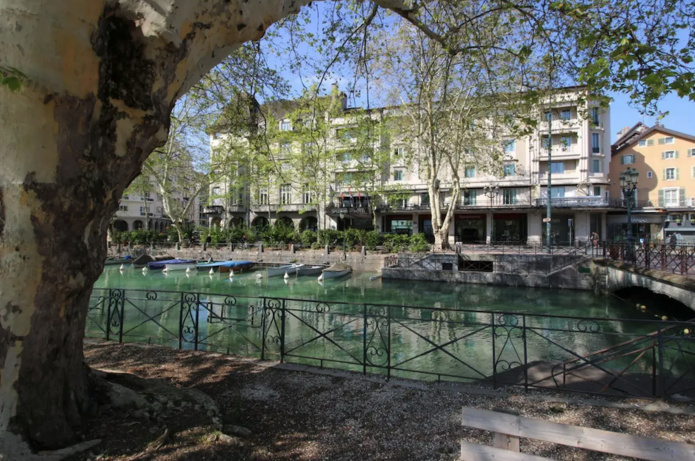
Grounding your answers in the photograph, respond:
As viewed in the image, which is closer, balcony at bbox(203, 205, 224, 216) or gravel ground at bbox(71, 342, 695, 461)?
gravel ground at bbox(71, 342, 695, 461)

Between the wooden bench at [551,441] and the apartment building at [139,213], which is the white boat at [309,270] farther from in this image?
the apartment building at [139,213]

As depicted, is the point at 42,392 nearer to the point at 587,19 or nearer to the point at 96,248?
the point at 96,248

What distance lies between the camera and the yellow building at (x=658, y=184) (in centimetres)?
3622

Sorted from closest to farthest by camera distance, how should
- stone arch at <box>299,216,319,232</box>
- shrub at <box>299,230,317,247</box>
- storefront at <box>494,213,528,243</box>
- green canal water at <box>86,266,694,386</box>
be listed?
green canal water at <box>86,266,694,386</box> < shrub at <box>299,230,317,247</box> < storefront at <box>494,213,528,243</box> < stone arch at <box>299,216,319,232</box>

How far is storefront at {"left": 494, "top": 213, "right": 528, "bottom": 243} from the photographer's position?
37.2m

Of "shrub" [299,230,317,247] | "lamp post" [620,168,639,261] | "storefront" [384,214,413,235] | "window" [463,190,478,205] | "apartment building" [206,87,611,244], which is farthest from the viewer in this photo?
"storefront" [384,214,413,235]

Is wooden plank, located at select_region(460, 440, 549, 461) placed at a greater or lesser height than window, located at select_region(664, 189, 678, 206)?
lesser

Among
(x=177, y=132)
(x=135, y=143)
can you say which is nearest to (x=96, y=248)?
(x=135, y=143)

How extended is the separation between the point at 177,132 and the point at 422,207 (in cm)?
2369

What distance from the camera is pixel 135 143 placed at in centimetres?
287

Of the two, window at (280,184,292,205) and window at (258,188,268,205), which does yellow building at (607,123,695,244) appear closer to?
window at (280,184,292,205)

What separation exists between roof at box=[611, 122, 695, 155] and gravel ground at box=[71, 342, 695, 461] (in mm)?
41988

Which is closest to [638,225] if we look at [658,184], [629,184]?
[658,184]

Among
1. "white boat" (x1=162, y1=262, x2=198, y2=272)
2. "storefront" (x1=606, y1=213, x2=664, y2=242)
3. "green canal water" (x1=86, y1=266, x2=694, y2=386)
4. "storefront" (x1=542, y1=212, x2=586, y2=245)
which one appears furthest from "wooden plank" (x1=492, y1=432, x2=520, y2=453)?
"storefront" (x1=606, y1=213, x2=664, y2=242)
